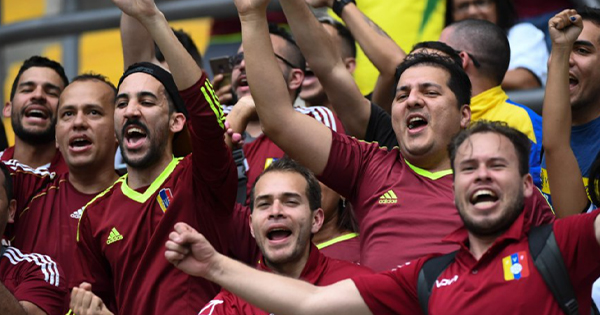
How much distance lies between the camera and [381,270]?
4.75 meters

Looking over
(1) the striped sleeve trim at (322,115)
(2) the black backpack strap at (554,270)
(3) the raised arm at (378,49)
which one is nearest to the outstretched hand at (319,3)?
(3) the raised arm at (378,49)

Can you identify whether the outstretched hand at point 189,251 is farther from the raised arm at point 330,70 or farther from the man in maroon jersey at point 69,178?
the man in maroon jersey at point 69,178

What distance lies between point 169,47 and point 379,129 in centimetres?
112

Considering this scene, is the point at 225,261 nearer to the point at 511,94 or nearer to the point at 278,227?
the point at 278,227

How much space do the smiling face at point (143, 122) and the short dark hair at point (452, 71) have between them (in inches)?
45.4

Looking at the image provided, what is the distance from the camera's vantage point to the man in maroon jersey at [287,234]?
4871 mm

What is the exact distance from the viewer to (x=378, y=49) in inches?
240

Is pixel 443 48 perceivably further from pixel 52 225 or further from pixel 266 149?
pixel 52 225

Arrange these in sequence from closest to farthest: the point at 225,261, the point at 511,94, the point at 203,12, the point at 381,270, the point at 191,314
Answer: the point at 225,261 < the point at 381,270 < the point at 191,314 < the point at 511,94 < the point at 203,12

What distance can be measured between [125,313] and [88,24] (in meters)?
3.70

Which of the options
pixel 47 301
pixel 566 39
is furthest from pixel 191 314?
pixel 566 39

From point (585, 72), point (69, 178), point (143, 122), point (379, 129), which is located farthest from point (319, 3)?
point (69, 178)

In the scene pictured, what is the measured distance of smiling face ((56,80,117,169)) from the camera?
6067 mm

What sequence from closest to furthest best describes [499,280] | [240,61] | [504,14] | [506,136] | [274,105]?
[499,280]
[506,136]
[274,105]
[240,61]
[504,14]
